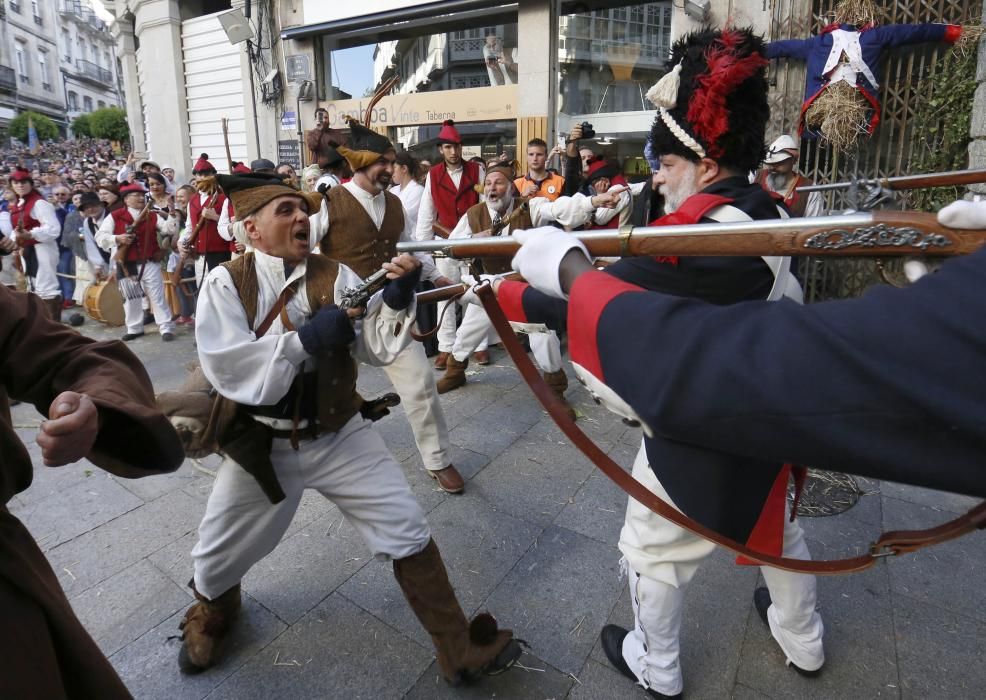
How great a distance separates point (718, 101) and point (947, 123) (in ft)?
20.9

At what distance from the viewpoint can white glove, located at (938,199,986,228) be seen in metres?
0.96

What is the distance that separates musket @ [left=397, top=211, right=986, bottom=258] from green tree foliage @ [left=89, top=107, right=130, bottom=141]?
51.8m

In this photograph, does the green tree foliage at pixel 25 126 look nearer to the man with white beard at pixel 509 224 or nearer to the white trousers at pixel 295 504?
the man with white beard at pixel 509 224

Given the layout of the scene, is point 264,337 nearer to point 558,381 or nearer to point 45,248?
point 558,381

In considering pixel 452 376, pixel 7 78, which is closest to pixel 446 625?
pixel 452 376

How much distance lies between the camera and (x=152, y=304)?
303 inches

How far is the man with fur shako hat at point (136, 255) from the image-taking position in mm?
7453

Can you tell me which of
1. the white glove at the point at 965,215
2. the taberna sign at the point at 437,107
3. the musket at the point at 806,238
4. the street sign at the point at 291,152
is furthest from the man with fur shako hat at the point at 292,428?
the street sign at the point at 291,152

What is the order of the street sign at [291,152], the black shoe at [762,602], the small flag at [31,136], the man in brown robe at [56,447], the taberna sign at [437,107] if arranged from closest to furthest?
the man in brown robe at [56,447]
the black shoe at [762,602]
the taberna sign at [437,107]
the street sign at [291,152]
the small flag at [31,136]

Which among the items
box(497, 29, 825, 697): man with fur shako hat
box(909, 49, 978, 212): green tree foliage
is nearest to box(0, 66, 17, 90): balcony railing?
box(909, 49, 978, 212): green tree foliage

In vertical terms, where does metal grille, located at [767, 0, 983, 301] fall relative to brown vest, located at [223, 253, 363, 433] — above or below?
above

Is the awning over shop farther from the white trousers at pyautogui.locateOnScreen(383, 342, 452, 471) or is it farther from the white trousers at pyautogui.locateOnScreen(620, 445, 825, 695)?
the white trousers at pyautogui.locateOnScreen(620, 445, 825, 695)

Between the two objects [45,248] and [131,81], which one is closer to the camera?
[45,248]

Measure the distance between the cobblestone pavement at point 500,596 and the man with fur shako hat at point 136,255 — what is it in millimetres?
4261
